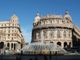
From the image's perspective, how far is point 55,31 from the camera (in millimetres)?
126250

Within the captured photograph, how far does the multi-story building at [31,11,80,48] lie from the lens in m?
125

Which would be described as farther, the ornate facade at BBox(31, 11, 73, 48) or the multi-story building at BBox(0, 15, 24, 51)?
the multi-story building at BBox(0, 15, 24, 51)

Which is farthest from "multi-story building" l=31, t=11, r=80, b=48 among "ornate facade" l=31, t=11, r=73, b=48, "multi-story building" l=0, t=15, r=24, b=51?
"multi-story building" l=0, t=15, r=24, b=51

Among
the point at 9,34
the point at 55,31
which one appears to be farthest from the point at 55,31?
the point at 9,34

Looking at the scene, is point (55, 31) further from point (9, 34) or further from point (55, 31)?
point (9, 34)

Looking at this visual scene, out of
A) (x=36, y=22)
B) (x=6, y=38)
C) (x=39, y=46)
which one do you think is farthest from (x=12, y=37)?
(x=39, y=46)

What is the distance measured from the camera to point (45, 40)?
125875 mm

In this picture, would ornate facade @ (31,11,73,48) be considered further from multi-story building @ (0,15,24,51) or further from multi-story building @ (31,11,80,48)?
→ multi-story building @ (0,15,24,51)

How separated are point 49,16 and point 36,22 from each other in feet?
44.5

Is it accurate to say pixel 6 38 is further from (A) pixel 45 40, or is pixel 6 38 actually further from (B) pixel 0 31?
(A) pixel 45 40

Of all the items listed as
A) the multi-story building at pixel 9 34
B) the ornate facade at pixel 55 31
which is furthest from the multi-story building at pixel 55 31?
the multi-story building at pixel 9 34

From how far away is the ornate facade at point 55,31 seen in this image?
125375 mm

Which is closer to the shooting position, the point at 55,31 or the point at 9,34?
the point at 55,31

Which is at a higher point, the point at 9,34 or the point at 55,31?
the point at 55,31
